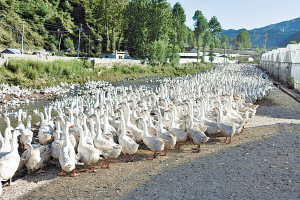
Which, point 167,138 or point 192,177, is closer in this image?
point 192,177

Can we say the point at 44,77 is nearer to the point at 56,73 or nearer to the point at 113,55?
the point at 56,73

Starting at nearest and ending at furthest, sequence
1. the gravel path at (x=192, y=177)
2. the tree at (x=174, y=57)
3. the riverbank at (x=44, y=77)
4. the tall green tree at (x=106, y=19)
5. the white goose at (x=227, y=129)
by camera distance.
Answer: the gravel path at (x=192, y=177) < the white goose at (x=227, y=129) < the riverbank at (x=44, y=77) < the tree at (x=174, y=57) < the tall green tree at (x=106, y=19)

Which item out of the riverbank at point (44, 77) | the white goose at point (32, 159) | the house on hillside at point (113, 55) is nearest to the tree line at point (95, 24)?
the house on hillside at point (113, 55)

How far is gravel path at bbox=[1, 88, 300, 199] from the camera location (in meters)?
5.22

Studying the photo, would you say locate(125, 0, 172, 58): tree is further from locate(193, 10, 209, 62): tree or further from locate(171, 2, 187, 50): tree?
locate(193, 10, 209, 62): tree

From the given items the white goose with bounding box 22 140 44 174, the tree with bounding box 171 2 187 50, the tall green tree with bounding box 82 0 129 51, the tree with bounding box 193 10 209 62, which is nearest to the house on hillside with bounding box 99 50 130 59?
the tall green tree with bounding box 82 0 129 51

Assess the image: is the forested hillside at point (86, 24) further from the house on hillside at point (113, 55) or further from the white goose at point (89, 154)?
the white goose at point (89, 154)

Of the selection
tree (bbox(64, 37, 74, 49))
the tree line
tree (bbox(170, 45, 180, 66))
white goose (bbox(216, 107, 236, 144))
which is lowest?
white goose (bbox(216, 107, 236, 144))

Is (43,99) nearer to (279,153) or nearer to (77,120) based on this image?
(77,120)

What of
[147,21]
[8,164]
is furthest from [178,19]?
[8,164]

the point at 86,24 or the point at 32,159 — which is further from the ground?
the point at 86,24

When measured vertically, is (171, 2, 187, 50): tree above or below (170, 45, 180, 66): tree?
above

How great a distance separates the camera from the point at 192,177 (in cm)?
591

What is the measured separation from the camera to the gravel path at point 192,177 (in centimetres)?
522
